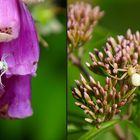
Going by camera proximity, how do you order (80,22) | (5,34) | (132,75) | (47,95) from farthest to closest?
1. (47,95)
2. (80,22)
3. (132,75)
4. (5,34)

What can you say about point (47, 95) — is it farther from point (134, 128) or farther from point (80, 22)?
point (134, 128)

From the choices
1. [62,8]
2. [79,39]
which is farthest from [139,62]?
[62,8]

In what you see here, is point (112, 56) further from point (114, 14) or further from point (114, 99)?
point (114, 14)

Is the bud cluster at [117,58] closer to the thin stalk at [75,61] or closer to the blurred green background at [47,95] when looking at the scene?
the thin stalk at [75,61]

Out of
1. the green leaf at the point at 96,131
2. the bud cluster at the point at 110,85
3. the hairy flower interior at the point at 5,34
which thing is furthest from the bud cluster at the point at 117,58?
the hairy flower interior at the point at 5,34

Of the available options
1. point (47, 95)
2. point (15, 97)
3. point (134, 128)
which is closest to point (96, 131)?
point (134, 128)

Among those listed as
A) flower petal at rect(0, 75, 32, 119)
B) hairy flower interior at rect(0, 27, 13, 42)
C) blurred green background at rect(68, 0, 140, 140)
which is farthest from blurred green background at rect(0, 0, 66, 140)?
hairy flower interior at rect(0, 27, 13, 42)

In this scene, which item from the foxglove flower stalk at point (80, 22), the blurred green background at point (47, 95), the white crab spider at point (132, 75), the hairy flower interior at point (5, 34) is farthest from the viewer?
the blurred green background at point (47, 95)
